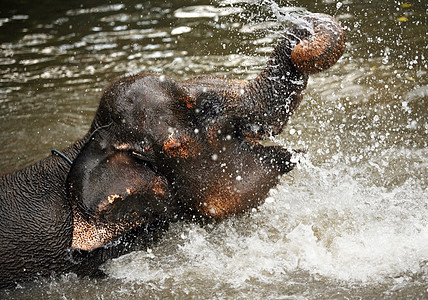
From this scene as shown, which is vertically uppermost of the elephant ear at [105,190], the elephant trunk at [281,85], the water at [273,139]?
the elephant trunk at [281,85]

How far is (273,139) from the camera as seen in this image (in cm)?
371

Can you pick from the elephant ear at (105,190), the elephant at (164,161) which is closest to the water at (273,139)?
the elephant at (164,161)

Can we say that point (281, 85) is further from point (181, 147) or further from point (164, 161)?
point (164, 161)

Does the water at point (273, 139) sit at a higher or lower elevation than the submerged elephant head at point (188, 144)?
lower

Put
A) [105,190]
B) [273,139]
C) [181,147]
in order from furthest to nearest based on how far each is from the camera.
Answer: [273,139] < [181,147] < [105,190]

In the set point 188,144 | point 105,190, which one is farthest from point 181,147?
point 105,190

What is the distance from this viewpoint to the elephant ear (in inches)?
126

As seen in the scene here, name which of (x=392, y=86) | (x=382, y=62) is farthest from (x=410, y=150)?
(x=382, y=62)

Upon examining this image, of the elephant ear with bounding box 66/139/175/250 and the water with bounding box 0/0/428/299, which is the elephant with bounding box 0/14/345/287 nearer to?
the elephant ear with bounding box 66/139/175/250

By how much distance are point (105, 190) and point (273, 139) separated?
3.45 feet

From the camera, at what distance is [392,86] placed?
19.0 ft

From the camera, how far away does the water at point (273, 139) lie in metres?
3.66

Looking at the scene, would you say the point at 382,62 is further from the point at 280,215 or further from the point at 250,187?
the point at 250,187

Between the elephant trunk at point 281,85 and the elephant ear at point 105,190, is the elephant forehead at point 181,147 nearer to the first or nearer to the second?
the elephant ear at point 105,190
